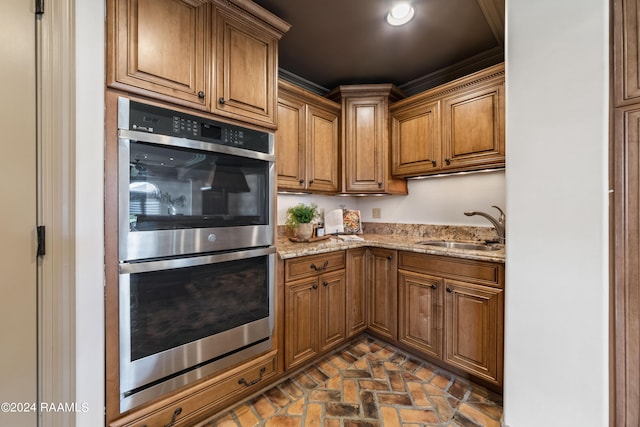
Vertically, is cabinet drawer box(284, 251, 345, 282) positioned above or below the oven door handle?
below

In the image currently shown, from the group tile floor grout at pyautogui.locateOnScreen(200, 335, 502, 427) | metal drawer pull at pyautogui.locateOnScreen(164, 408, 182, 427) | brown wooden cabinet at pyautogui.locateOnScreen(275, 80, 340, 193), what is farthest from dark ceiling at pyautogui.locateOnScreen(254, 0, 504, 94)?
tile floor grout at pyautogui.locateOnScreen(200, 335, 502, 427)

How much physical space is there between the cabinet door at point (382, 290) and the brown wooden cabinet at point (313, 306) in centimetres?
31

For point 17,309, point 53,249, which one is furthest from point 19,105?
point 17,309

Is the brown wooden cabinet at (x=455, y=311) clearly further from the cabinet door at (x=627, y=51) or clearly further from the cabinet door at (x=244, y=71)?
the cabinet door at (x=244, y=71)

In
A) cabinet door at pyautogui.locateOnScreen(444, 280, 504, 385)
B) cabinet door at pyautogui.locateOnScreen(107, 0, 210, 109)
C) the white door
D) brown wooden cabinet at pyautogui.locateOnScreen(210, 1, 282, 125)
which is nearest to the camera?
the white door

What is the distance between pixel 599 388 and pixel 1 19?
106 inches

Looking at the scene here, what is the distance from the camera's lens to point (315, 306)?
186 cm

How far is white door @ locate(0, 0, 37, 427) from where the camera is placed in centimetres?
93

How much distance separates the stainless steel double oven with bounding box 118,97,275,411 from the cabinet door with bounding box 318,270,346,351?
1.52 feet

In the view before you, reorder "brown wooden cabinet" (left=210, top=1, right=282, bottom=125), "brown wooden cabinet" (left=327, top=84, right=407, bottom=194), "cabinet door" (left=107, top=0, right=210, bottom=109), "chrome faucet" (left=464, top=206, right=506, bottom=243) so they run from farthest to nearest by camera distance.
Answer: "brown wooden cabinet" (left=327, top=84, right=407, bottom=194) → "chrome faucet" (left=464, top=206, right=506, bottom=243) → "brown wooden cabinet" (left=210, top=1, right=282, bottom=125) → "cabinet door" (left=107, top=0, right=210, bottom=109)

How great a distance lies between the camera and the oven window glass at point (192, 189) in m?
1.14

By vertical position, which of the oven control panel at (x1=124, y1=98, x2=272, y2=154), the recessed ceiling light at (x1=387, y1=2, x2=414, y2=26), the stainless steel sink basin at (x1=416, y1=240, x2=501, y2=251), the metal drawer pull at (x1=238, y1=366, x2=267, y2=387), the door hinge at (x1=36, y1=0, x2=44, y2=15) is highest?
the recessed ceiling light at (x1=387, y1=2, x2=414, y2=26)

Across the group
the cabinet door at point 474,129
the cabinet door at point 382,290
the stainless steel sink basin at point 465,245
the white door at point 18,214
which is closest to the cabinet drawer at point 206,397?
the white door at point 18,214

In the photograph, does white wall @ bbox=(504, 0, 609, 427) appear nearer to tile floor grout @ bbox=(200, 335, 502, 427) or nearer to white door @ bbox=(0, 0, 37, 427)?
tile floor grout @ bbox=(200, 335, 502, 427)
